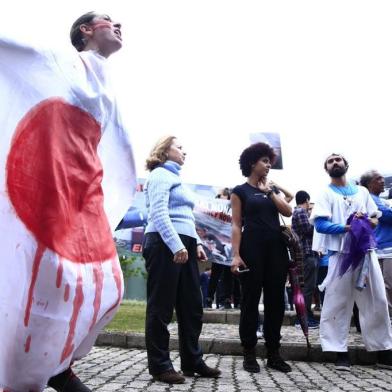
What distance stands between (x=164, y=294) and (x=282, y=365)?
1442 mm

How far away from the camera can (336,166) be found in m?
5.81

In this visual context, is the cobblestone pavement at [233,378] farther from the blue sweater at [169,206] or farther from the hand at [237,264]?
the blue sweater at [169,206]

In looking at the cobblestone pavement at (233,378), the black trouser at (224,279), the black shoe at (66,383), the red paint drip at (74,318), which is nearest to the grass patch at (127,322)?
the black trouser at (224,279)

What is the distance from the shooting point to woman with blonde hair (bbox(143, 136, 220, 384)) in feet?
14.8

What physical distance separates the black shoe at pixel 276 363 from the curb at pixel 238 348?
83cm

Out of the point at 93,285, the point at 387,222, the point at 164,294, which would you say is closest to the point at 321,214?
the point at 387,222

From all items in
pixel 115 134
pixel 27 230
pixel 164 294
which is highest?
pixel 115 134

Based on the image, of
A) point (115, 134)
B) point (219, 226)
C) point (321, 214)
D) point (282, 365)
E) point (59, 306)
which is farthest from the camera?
point (219, 226)

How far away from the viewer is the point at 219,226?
13461 mm

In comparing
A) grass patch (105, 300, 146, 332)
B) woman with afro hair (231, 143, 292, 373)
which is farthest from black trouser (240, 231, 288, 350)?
grass patch (105, 300, 146, 332)

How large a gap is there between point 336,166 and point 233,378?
7.32 ft

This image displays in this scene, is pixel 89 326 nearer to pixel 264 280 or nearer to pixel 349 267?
pixel 264 280

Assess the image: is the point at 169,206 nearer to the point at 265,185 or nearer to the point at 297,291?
the point at 265,185

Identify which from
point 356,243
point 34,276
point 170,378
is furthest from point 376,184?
point 34,276
